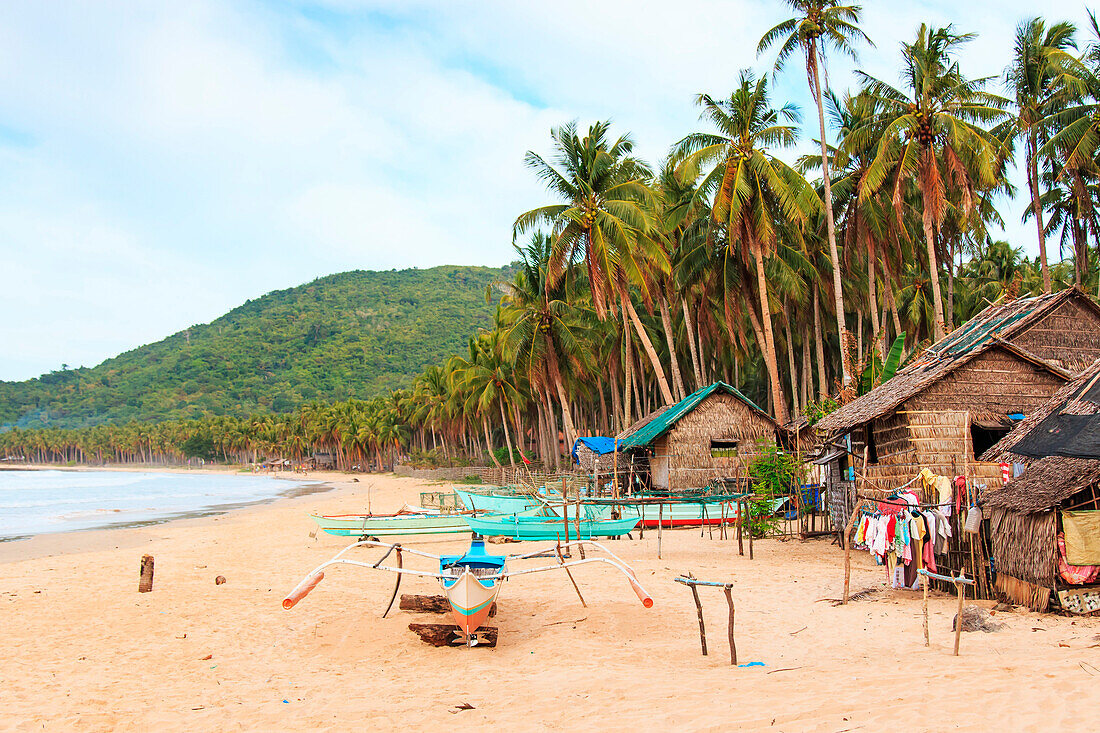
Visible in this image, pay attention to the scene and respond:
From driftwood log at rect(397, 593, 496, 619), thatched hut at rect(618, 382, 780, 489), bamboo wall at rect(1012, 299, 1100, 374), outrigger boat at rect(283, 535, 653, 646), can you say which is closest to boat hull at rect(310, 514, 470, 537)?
thatched hut at rect(618, 382, 780, 489)

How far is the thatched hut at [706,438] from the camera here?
79.1 feet

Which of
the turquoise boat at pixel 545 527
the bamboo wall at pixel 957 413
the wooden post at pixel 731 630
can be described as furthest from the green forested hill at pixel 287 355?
the wooden post at pixel 731 630

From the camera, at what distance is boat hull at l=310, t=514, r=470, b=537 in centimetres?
1841

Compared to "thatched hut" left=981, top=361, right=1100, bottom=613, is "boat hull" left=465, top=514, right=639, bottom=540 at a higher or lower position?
lower

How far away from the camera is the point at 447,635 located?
9242mm

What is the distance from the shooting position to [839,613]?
9727 millimetres

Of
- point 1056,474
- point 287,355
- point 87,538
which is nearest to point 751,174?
point 1056,474

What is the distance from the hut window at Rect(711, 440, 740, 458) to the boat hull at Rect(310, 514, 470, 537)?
369 inches

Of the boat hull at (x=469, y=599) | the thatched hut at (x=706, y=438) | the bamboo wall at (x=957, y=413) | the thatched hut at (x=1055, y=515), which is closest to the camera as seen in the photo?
the thatched hut at (x=1055, y=515)

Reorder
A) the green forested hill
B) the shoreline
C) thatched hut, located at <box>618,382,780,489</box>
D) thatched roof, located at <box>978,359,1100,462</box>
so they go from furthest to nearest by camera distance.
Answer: the green forested hill, thatched hut, located at <box>618,382,780,489</box>, the shoreline, thatched roof, located at <box>978,359,1100,462</box>

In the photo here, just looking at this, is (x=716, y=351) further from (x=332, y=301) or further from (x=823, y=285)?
(x=332, y=301)

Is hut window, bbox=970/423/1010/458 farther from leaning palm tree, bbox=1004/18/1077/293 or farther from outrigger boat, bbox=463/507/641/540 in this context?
leaning palm tree, bbox=1004/18/1077/293

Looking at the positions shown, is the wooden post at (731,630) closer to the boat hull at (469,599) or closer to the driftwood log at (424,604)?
the boat hull at (469,599)

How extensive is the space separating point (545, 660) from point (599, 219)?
1926 centimetres
